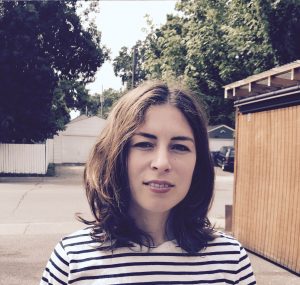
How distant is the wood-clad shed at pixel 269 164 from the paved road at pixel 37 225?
1.28ft

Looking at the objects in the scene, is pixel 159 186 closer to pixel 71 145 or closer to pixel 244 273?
pixel 244 273

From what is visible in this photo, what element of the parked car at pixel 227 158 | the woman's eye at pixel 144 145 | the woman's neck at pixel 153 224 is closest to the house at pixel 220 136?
the parked car at pixel 227 158

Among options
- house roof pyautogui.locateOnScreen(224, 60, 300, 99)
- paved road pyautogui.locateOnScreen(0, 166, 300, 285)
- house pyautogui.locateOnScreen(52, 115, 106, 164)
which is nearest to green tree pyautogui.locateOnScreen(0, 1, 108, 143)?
paved road pyautogui.locateOnScreen(0, 166, 300, 285)

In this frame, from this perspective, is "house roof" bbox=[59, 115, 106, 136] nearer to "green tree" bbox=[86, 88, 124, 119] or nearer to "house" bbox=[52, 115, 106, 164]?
"house" bbox=[52, 115, 106, 164]

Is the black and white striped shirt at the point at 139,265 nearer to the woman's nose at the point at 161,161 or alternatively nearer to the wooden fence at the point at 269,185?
the woman's nose at the point at 161,161

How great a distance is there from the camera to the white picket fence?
18891 mm

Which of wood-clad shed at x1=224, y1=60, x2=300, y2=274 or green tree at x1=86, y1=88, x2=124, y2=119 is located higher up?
green tree at x1=86, y1=88, x2=124, y2=119

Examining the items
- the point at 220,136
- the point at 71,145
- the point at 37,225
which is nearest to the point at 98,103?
the point at 220,136

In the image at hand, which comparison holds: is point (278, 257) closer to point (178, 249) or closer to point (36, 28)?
point (178, 249)

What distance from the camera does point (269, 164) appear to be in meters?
5.95

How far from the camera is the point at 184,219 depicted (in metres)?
1.62

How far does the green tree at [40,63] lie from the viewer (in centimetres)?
1748

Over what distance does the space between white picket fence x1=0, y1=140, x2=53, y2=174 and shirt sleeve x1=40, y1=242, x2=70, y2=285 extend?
60.4 ft

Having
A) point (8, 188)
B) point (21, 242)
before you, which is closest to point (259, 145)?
point (21, 242)
